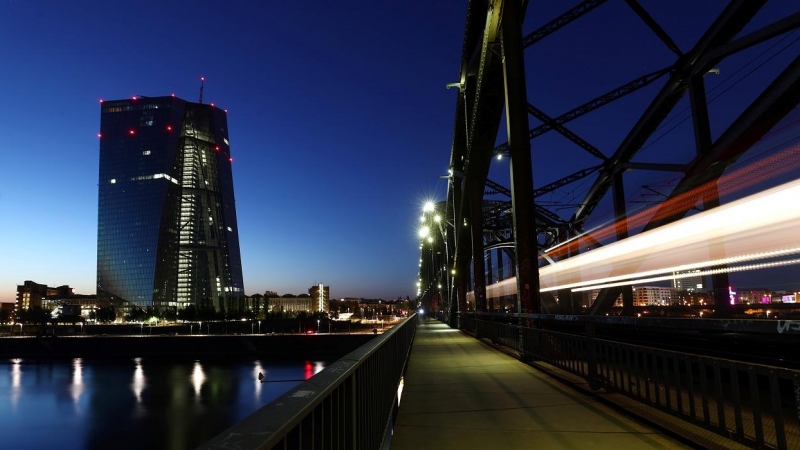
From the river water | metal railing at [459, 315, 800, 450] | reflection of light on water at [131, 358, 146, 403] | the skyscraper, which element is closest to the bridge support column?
metal railing at [459, 315, 800, 450]

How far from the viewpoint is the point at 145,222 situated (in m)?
180

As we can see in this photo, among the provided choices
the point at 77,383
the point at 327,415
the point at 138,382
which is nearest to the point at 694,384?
the point at 327,415

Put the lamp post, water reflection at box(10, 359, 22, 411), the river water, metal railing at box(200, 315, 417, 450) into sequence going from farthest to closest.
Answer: water reflection at box(10, 359, 22, 411), the river water, the lamp post, metal railing at box(200, 315, 417, 450)

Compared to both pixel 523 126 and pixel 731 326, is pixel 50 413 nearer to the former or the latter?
pixel 523 126

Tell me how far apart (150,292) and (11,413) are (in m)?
120

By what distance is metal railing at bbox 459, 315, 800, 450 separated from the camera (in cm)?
419

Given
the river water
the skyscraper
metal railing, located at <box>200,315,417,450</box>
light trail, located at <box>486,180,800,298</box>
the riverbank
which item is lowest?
the river water

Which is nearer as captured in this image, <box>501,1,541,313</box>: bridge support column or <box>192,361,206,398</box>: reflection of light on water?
<box>501,1,541,313</box>: bridge support column

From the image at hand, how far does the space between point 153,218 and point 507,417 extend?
19223 centimetres

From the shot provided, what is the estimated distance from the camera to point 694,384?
805 centimetres

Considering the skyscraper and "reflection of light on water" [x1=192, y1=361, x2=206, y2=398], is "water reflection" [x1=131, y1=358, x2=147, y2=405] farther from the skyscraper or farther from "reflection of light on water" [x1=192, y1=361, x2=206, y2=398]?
the skyscraper

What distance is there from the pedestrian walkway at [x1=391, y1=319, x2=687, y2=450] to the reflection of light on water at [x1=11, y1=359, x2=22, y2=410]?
250 feet

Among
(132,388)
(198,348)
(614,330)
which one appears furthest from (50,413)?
(614,330)

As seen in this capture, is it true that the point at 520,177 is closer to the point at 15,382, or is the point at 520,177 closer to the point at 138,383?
the point at 138,383
